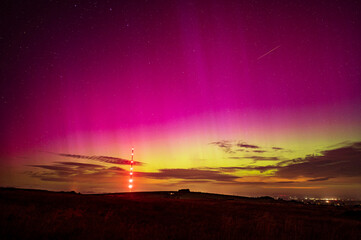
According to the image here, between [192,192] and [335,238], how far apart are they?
7563cm

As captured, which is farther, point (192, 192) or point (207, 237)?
point (192, 192)

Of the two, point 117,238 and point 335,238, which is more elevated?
point 117,238

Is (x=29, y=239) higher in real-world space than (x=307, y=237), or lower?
higher

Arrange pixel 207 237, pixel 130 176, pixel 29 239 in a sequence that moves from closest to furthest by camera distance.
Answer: pixel 29 239
pixel 207 237
pixel 130 176

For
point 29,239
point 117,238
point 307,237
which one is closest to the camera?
point 29,239

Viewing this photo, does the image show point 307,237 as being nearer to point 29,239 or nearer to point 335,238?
point 335,238

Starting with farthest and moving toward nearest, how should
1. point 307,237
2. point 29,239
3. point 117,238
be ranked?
point 307,237, point 117,238, point 29,239

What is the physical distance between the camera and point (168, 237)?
27.0ft

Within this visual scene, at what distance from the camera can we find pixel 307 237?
9.65 meters

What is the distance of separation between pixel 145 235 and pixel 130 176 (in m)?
61.4

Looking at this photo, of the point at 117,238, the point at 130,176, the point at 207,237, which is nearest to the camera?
the point at 117,238

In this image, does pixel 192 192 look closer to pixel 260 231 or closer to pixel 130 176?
pixel 130 176

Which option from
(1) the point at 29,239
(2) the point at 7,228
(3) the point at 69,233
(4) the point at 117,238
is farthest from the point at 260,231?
(2) the point at 7,228

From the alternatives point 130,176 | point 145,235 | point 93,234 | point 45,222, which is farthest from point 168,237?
point 130,176
